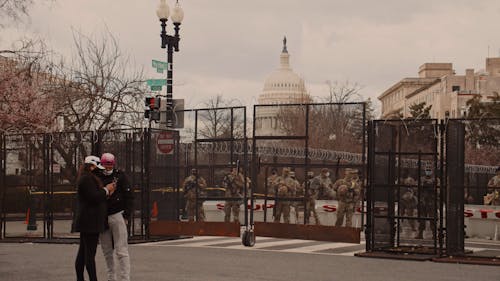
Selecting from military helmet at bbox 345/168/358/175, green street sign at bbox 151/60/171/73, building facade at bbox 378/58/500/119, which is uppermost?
building facade at bbox 378/58/500/119

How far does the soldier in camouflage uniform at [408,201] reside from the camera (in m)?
20.3

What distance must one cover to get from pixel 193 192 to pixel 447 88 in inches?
4238

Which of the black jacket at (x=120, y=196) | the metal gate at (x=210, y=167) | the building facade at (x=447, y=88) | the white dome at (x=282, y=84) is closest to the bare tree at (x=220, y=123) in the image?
the metal gate at (x=210, y=167)

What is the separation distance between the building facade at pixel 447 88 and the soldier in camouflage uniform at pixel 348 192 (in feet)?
262

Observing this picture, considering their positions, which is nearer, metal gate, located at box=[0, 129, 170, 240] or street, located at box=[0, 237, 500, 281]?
street, located at box=[0, 237, 500, 281]

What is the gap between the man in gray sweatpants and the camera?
1334 centimetres

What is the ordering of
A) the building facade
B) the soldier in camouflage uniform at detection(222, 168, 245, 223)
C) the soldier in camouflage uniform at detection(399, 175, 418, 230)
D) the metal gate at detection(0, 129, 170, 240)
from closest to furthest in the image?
the soldier in camouflage uniform at detection(399, 175, 418, 230) → the soldier in camouflage uniform at detection(222, 168, 245, 223) → the metal gate at detection(0, 129, 170, 240) → the building facade

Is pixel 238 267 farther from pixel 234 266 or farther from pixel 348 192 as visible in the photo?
pixel 348 192

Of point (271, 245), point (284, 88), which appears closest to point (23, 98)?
point (271, 245)

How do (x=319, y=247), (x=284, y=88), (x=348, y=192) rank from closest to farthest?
(x=348, y=192) → (x=319, y=247) → (x=284, y=88)

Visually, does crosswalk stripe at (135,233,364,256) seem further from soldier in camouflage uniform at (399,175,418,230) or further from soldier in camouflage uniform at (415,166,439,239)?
soldier in camouflage uniform at (415,166,439,239)

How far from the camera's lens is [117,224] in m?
13.5

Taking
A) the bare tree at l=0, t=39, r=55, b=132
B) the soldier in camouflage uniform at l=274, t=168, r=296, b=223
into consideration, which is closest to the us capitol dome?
the bare tree at l=0, t=39, r=55, b=132

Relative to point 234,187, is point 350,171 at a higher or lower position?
higher
